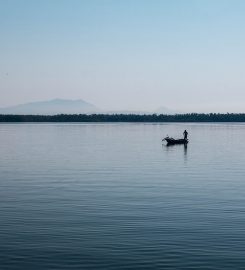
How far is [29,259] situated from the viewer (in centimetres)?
1620

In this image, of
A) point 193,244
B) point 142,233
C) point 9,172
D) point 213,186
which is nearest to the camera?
point 193,244

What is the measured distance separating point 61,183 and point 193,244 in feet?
59.8

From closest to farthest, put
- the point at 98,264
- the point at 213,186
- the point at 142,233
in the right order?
the point at 98,264 → the point at 142,233 → the point at 213,186

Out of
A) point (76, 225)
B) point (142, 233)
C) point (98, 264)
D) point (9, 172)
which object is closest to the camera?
point (98, 264)

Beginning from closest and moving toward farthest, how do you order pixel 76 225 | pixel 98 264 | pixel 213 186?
pixel 98 264
pixel 76 225
pixel 213 186

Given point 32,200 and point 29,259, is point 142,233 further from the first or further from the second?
point 32,200

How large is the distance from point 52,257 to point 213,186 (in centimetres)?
1912

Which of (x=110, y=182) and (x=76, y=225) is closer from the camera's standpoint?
(x=76, y=225)

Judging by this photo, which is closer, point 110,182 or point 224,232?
point 224,232

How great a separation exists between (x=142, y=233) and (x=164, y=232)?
2.92 ft

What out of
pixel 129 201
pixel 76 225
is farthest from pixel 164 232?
pixel 129 201

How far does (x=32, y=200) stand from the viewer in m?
27.3

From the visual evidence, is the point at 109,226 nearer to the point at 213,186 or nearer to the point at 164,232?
the point at 164,232

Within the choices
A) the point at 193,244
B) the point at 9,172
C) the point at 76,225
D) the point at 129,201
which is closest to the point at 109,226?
the point at 76,225
